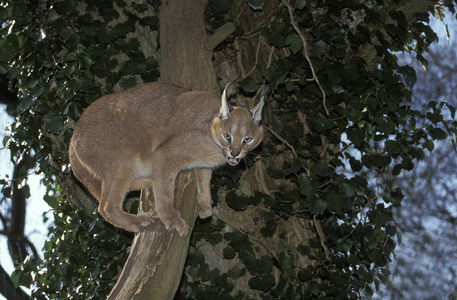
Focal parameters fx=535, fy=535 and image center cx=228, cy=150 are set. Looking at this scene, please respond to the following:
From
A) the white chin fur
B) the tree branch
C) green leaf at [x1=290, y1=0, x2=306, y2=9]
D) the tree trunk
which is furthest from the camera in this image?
the tree branch

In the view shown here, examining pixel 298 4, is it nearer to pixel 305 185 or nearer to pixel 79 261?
pixel 305 185

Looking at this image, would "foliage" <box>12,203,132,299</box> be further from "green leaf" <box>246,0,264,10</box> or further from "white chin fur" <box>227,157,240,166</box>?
"green leaf" <box>246,0,264,10</box>

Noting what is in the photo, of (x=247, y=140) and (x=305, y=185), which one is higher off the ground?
(x=247, y=140)

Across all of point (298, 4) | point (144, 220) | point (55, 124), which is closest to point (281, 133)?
point (298, 4)

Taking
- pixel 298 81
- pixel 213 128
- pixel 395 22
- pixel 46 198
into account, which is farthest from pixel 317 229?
pixel 46 198

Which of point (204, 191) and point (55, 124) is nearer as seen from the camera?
point (204, 191)

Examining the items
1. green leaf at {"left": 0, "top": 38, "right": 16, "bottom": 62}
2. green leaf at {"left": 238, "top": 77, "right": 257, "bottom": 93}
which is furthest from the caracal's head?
green leaf at {"left": 0, "top": 38, "right": 16, "bottom": 62}

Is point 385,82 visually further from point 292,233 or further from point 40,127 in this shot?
point 40,127

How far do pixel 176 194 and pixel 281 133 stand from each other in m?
1.63

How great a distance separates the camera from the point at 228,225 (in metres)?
5.39

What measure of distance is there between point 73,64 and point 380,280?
3612mm

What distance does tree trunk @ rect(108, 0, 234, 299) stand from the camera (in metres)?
3.41

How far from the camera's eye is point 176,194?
4.09m

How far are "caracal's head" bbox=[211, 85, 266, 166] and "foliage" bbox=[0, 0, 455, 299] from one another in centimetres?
99
